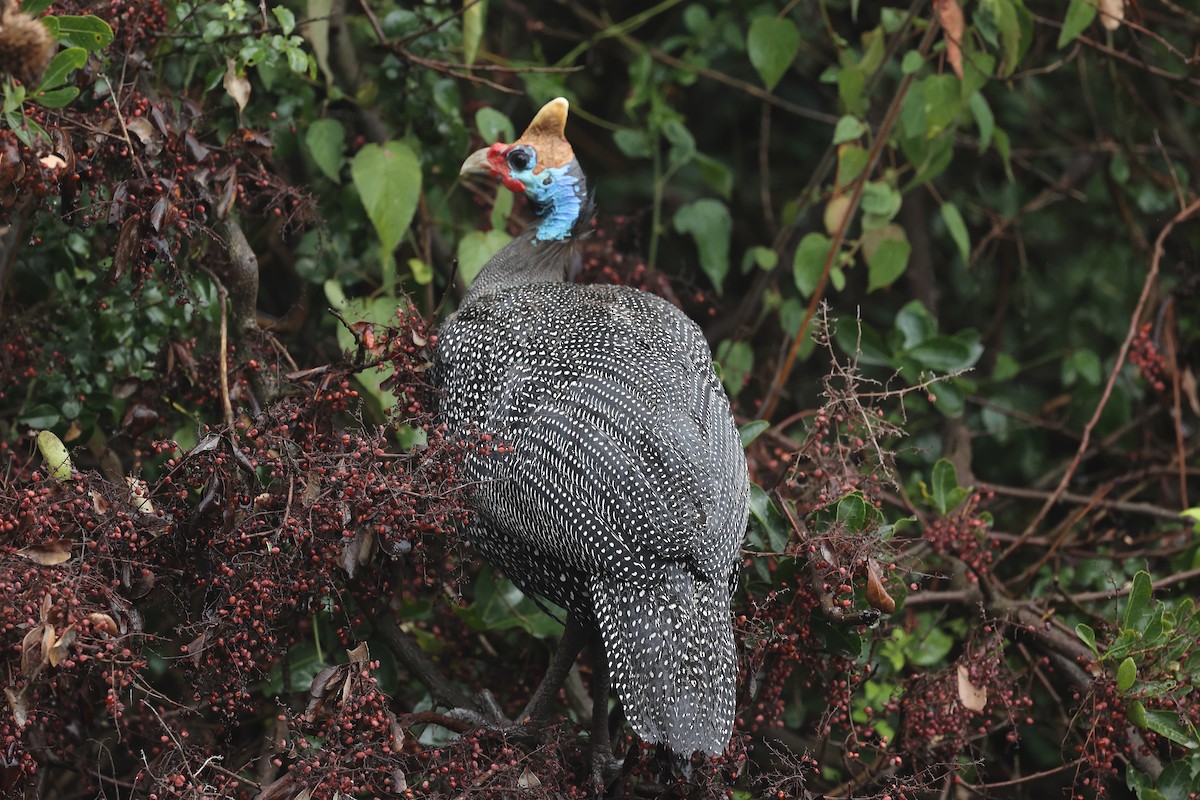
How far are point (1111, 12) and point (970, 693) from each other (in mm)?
1952

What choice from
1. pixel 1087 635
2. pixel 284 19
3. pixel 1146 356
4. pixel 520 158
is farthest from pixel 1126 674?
pixel 284 19

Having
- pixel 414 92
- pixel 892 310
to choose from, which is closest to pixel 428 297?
pixel 414 92

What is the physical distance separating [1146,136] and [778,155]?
1342 mm

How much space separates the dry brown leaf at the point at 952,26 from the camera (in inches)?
Result: 148

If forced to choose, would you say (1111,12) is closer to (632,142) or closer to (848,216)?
(848,216)

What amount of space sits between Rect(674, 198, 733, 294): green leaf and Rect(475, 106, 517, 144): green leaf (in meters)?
0.61

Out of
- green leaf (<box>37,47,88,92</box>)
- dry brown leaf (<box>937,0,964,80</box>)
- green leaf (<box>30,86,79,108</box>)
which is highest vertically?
green leaf (<box>37,47,88,92</box>)

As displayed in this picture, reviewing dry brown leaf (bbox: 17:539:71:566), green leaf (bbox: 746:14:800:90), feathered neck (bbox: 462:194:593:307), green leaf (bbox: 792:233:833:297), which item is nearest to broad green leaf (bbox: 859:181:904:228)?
green leaf (bbox: 792:233:833:297)

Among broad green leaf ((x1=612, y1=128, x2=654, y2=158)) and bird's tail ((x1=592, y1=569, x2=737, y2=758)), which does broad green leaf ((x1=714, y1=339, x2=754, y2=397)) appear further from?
bird's tail ((x1=592, y1=569, x2=737, y2=758))

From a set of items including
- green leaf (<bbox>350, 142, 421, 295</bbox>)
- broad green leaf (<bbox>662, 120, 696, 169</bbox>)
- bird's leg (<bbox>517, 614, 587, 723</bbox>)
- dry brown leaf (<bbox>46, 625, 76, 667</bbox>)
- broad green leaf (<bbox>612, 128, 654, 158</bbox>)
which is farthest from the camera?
broad green leaf (<bbox>612, 128, 654, 158</bbox>)

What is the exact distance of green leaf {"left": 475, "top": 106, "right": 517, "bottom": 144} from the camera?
378 centimetres

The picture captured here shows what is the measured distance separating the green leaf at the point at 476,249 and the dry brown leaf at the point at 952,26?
128 cm

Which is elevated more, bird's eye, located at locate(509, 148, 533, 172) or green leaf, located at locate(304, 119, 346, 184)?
bird's eye, located at locate(509, 148, 533, 172)

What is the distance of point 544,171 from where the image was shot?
3512 mm
